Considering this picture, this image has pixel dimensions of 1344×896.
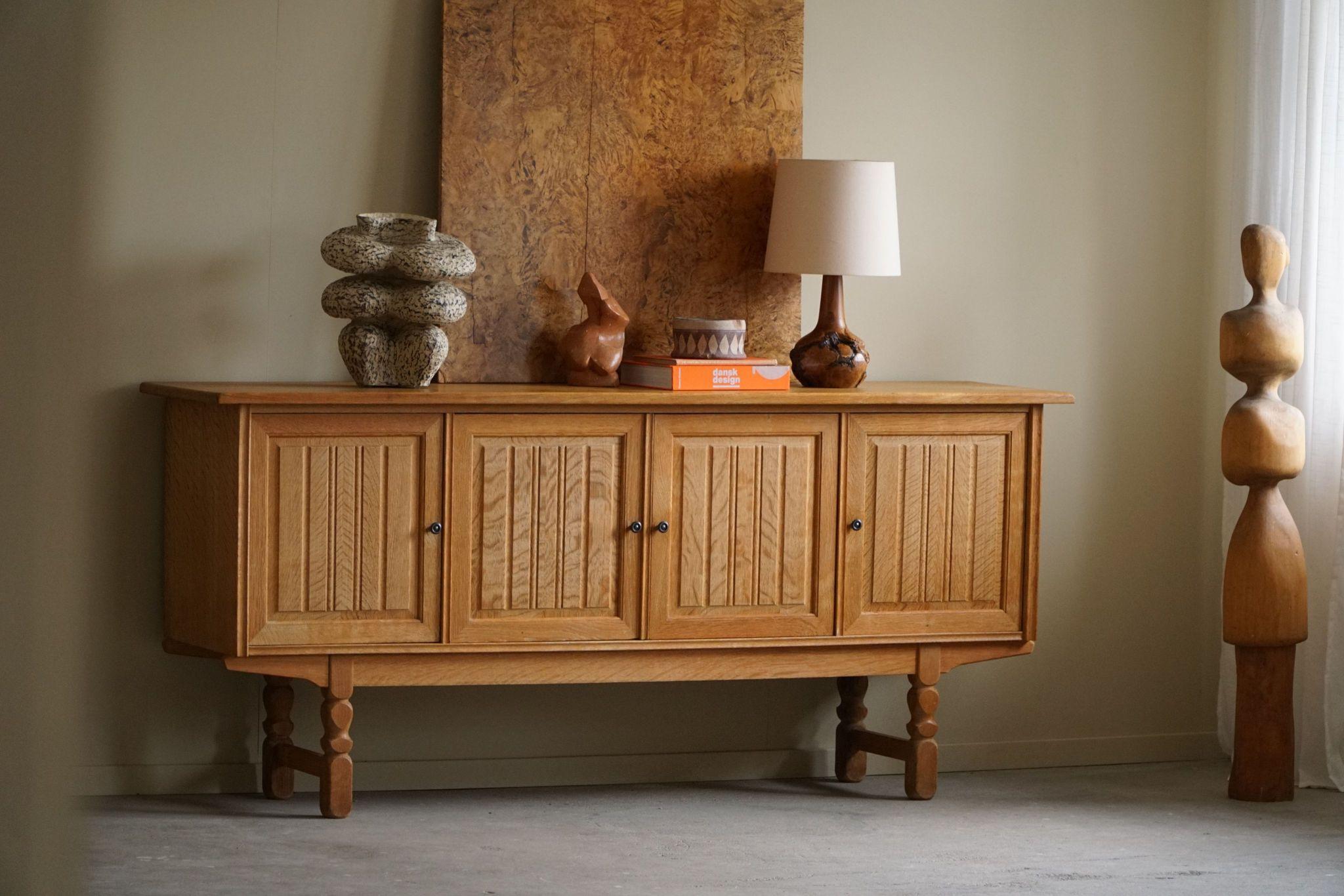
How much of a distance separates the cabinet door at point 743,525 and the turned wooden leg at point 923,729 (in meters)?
0.25

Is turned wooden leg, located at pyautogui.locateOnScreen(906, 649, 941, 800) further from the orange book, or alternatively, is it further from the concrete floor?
the orange book

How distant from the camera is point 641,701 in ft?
10.6

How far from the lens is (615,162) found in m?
3.11

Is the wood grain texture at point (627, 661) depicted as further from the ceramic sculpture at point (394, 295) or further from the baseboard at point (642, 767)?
the ceramic sculpture at point (394, 295)

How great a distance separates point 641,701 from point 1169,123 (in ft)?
6.33

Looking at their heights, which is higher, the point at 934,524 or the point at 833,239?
the point at 833,239

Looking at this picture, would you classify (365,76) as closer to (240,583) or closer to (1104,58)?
(240,583)

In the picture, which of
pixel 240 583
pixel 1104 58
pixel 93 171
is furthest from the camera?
pixel 1104 58

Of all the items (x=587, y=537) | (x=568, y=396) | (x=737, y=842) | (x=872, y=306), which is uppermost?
(x=872, y=306)

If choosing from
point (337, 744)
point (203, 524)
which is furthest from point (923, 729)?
point (203, 524)

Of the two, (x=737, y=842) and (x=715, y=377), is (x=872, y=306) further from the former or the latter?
(x=737, y=842)

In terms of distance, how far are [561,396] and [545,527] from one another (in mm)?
263

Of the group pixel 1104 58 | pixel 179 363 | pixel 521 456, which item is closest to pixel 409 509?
pixel 521 456

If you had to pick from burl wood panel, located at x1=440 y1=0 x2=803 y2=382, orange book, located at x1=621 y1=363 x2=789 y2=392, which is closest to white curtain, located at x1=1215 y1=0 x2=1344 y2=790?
burl wood panel, located at x1=440 y1=0 x2=803 y2=382
